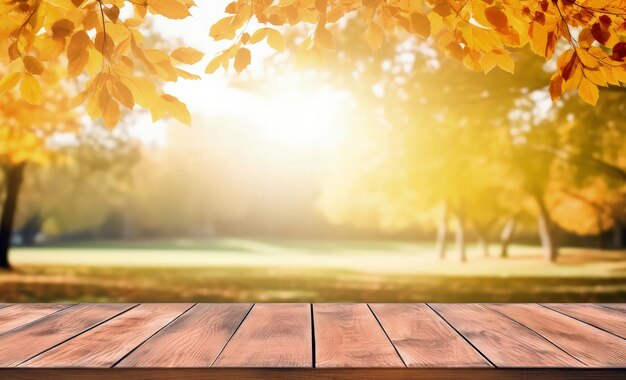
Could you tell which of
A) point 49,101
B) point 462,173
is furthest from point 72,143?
point 462,173

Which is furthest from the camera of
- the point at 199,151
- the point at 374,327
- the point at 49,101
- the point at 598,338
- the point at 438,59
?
the point at 199,151

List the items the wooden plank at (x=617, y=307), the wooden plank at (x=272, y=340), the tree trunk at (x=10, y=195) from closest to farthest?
the wooden plank at (x=272, y=340), the wooden plank at (x=617, y=307), the tree trunk at (x=10, y=195)

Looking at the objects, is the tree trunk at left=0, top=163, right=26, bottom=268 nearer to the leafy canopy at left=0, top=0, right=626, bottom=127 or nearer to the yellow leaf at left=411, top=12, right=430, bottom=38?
the leafy canopy at left=0, top=0, right=626, bottom=127

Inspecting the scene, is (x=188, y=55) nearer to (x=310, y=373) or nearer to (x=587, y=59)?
(x=310, y=373)

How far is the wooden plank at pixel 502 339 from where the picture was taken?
7.21 ft

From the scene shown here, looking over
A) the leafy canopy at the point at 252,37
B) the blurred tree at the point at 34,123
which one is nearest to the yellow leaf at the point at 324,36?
the leafy canopy at the point at 252,37

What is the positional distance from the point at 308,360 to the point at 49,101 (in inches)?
656

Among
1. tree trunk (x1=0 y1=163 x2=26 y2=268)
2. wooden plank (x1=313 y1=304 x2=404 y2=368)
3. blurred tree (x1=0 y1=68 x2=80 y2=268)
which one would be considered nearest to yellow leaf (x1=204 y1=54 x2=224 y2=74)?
wooden plank (x1=313 y1=304 x2=404 y2=368)

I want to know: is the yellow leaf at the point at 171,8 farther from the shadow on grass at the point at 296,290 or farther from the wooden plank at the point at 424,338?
the shadow on grass at the point at 296,290

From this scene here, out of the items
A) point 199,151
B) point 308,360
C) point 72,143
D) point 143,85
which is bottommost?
point 308,360

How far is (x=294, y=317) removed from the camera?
3066 mm

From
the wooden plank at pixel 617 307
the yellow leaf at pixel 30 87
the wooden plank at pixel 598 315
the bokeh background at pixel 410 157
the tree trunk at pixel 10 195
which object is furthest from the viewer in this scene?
the tree trunk at pixel 10 195

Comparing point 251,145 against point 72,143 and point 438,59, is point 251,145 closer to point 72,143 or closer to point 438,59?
point 72,143

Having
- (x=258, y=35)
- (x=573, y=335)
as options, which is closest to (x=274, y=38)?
(x=258, y=35)
